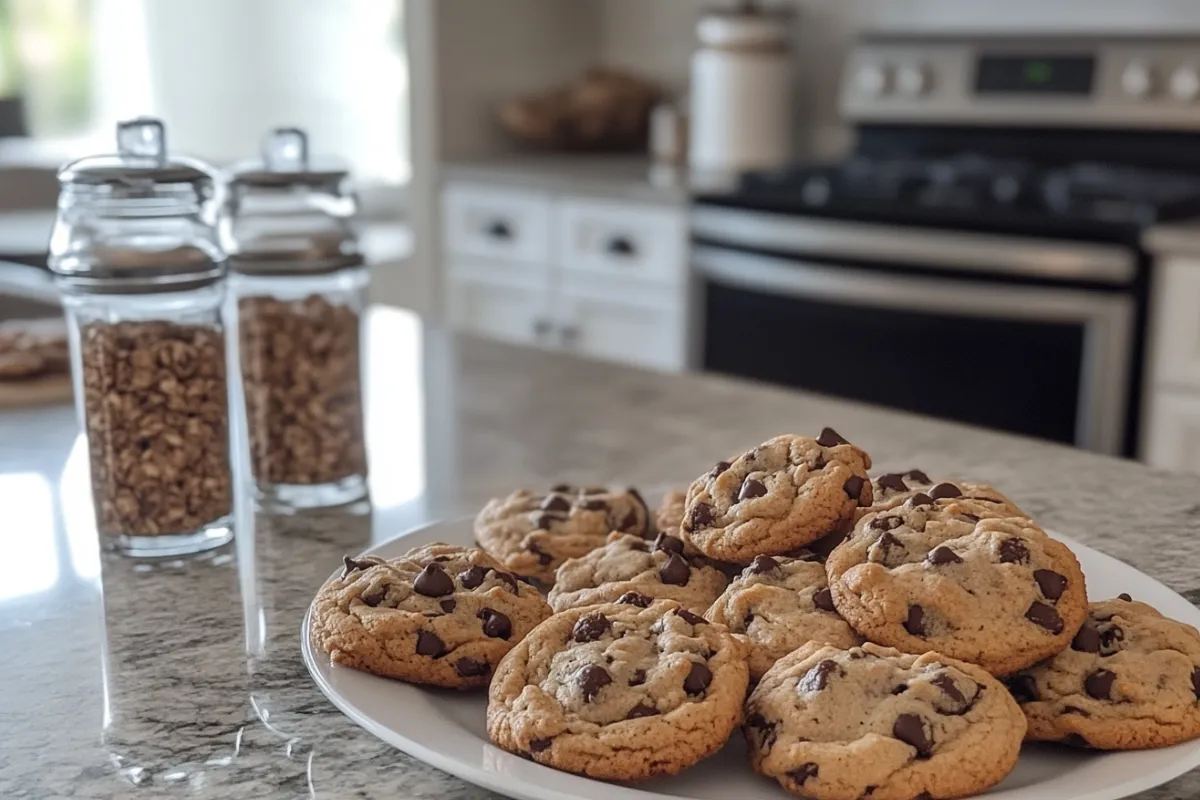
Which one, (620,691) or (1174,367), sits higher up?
(620,691)

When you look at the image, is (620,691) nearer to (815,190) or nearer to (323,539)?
(323,539)

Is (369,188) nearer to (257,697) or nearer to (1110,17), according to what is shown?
(1110,17)

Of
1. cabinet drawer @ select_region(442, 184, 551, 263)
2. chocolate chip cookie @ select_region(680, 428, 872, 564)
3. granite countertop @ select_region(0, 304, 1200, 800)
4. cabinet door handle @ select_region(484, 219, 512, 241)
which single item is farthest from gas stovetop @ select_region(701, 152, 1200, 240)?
chocolate chip cookie @ select_region(680, 428, 872, 564)

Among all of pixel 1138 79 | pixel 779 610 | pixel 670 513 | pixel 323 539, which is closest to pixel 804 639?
pixel 779 610

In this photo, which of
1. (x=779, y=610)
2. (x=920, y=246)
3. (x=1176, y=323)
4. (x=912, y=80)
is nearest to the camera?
(x=779, y=610)

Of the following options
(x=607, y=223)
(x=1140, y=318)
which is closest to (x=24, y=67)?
(x=607, y=223)
